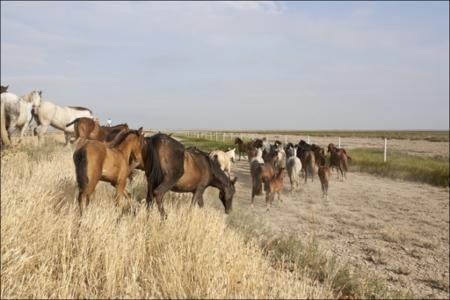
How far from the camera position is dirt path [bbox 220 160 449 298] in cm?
745

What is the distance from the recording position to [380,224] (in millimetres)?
10805

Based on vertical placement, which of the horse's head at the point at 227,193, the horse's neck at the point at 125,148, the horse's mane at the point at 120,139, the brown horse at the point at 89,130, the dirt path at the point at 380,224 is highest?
the brown horse at the point at 89,130

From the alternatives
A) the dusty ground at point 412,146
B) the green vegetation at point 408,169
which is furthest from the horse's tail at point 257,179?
the dusty ground at point 412,146

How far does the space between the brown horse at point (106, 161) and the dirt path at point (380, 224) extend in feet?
14.1

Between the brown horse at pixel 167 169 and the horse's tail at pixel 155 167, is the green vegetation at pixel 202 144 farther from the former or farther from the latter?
the horse's tail at pixel 155 167

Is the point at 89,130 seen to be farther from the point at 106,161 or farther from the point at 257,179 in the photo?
the point at 257,179

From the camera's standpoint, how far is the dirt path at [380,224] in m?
7.45

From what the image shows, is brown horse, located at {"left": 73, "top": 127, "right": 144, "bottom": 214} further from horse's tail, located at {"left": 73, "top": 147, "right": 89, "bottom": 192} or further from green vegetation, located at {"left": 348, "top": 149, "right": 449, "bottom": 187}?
green vegetation, located at {"left": 348, "top": 149, "right": 449, "bottom": 187}

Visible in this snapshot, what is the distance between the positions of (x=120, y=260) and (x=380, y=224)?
9.19m

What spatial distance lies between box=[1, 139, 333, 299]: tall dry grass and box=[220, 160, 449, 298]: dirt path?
13.4 feet

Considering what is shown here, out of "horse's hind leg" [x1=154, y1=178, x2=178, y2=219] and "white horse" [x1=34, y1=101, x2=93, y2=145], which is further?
"white horse" [x1=34, y1=101, x2=93, y2=145]

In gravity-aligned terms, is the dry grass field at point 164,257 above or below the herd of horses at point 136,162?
below

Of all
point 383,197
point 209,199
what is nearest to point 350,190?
point 383,197

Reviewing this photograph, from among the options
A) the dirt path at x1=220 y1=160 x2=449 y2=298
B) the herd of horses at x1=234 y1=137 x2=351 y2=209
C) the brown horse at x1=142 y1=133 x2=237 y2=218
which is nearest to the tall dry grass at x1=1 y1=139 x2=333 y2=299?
the brown horse at x1=142 y1=133 x2=237 y2=218
